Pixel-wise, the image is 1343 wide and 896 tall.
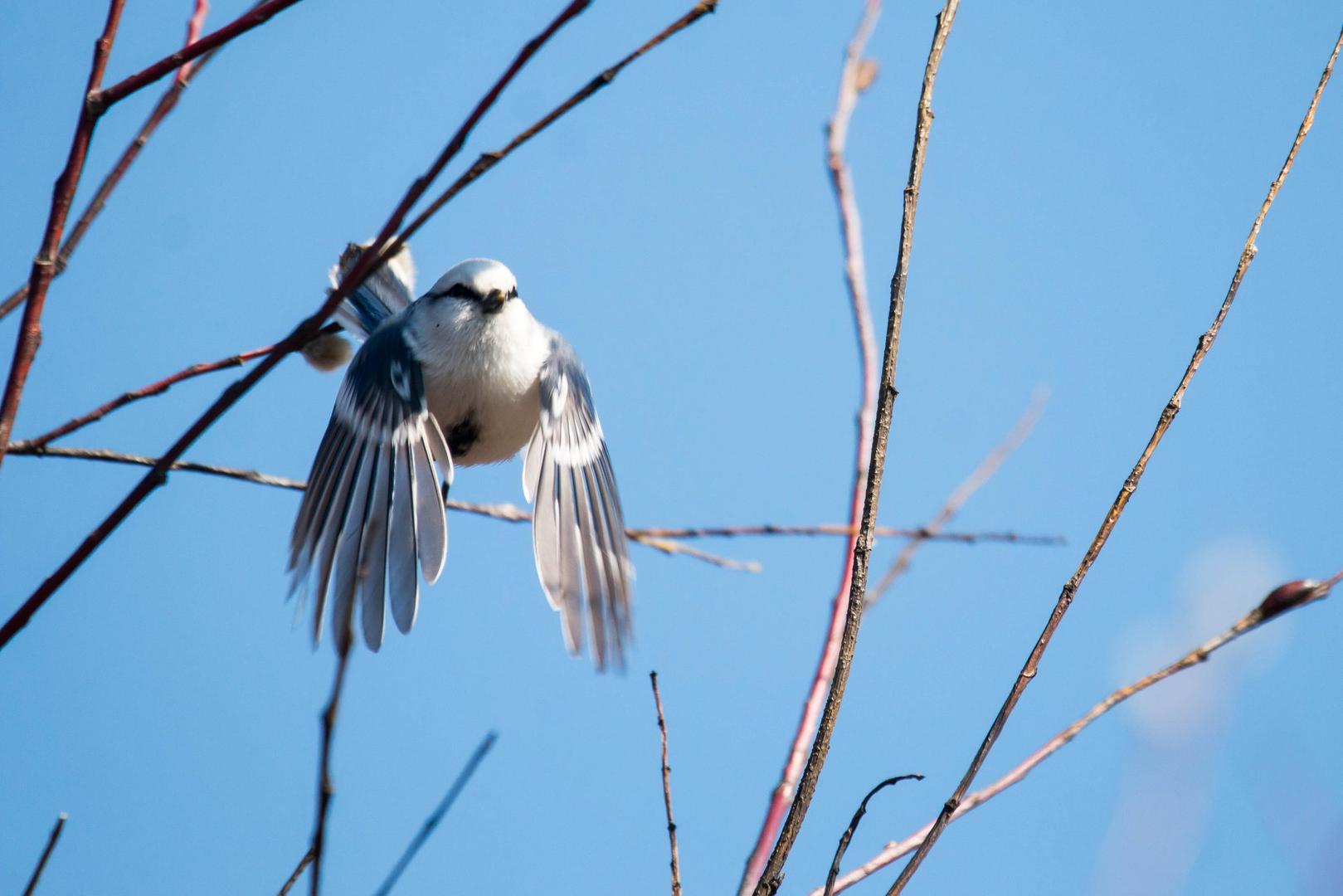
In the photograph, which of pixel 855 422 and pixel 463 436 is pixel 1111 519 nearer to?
pixel 855 422

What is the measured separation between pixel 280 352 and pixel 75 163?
248 mm

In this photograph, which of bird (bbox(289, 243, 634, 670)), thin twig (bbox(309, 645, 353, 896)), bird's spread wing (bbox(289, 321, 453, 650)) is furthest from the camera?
bird (bbox(289, 243, 634, 670))

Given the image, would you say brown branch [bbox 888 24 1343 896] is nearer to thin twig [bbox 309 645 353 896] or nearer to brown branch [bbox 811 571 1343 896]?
brown branch [bbox 811 571 1343 896]

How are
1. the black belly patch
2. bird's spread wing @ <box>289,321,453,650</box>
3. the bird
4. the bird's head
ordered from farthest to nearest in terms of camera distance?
the black belly patch < the bird's head < the bird < bird's spread wing @ <box>289,321,453,650</box>

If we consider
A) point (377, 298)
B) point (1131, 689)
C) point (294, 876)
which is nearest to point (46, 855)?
point (294, 876)

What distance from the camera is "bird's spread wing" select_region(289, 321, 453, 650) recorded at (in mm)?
2105

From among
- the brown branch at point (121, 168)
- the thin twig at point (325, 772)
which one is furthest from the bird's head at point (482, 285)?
the thin twig at point (325, 772)

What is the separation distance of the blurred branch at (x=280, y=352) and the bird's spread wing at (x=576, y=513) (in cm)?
129

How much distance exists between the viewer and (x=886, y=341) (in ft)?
3.42

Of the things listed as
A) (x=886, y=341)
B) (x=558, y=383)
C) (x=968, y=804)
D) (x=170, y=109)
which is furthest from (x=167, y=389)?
(x=558, y=383)

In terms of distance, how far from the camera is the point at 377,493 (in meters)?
2.45

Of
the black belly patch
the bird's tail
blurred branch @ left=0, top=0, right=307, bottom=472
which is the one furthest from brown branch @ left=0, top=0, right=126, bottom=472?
the bird's tail

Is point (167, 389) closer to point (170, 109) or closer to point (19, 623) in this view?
point (170, 109)

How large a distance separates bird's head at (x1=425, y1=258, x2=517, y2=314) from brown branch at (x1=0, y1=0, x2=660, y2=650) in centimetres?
180
